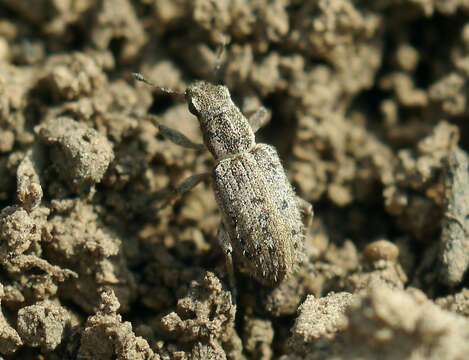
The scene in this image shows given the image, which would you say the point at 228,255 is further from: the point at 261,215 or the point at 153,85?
the point at 153,85

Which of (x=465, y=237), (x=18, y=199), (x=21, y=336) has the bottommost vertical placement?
(x=21, y=336)

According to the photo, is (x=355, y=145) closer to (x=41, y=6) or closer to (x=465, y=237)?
(x=465, y=237)

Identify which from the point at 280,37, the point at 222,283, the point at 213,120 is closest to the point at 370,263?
the point at 222,283

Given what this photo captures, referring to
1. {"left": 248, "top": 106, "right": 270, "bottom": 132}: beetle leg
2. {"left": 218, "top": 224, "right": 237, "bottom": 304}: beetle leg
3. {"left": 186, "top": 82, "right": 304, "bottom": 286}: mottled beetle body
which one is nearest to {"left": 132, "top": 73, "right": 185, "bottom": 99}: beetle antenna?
{"left": 186, "top": 82, "right": 304, "bottom": 286}: mottled beetle body

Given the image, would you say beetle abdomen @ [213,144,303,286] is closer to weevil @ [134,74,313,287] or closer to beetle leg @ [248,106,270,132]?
weevil @ [134,74,313,287]

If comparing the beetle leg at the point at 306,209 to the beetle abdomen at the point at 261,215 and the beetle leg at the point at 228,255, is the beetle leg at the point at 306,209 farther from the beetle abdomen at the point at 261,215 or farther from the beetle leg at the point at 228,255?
the beetle leg at the point at 228,255

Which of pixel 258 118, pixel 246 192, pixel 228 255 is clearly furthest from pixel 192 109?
pixel 228 255

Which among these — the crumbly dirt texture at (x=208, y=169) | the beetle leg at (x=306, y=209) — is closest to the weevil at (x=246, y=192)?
the beetle leg at (x=306, y=209)
